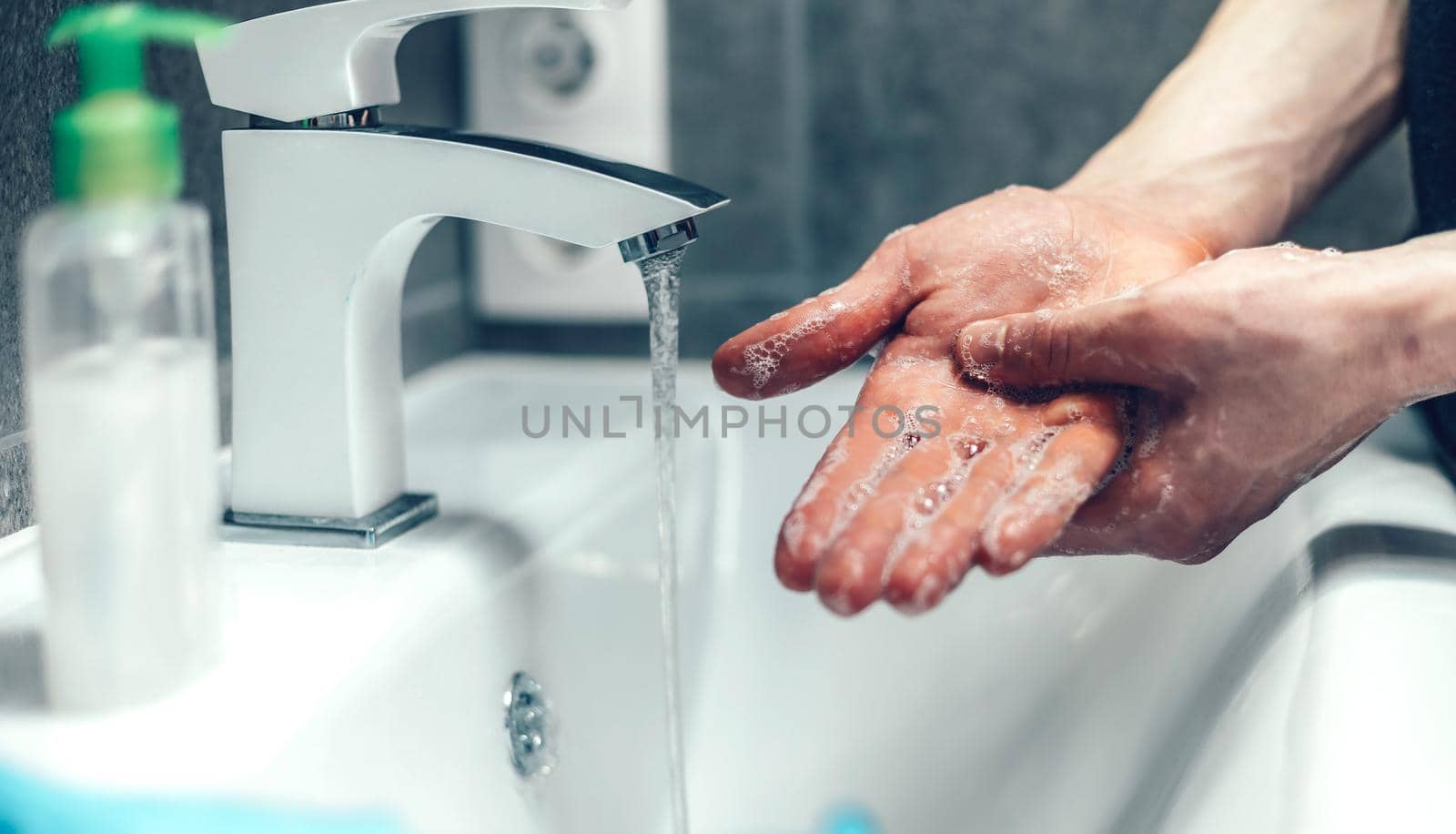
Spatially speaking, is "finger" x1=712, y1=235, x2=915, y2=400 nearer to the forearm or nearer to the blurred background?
the forearm

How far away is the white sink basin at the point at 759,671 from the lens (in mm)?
345

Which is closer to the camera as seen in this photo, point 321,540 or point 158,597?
point 158,597

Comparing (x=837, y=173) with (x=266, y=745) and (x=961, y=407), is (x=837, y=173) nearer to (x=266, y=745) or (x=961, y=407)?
(x=961, y=407)

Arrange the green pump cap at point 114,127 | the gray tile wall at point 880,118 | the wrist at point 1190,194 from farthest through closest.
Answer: the gray tile wall at point 880,118, the wrist at point 1190,194, the green pump cap at point 114,127

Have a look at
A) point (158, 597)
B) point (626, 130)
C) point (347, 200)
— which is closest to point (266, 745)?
point (158, 597)

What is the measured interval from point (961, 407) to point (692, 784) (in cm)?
24

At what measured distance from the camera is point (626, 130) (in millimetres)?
802

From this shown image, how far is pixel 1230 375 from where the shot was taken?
43cm

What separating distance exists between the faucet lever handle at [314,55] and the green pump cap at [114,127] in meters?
0.12

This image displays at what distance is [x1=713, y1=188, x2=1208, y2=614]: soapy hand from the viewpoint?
0.37 meters

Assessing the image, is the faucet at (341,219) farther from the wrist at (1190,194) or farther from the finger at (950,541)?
the wrist at (1190,194)

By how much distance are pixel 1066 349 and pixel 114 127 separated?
31 cm

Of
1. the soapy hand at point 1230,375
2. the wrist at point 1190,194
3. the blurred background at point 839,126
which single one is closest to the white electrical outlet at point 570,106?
the blurred background at point 839,126

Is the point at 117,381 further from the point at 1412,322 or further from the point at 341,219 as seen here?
the point at 1412,322
